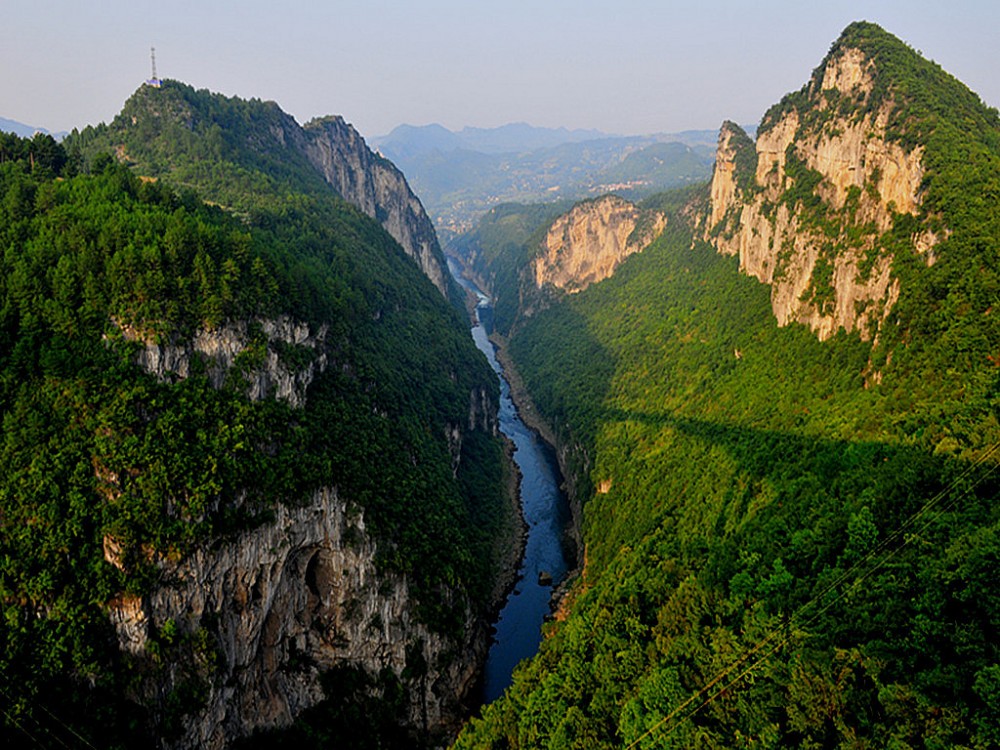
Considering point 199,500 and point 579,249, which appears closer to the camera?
point 199,500

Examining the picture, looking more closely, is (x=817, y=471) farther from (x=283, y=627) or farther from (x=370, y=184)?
(x=370, y=184)

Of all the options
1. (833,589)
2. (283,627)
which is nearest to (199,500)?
(283,627)

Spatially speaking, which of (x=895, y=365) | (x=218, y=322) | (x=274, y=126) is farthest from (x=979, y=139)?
(x=274, y=126)

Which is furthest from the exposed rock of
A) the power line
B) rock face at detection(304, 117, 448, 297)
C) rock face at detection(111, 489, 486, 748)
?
rock face at detection(304, 117, 448, 297)

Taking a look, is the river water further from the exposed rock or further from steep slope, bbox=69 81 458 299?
steep slope, bbox=69 81 458 299

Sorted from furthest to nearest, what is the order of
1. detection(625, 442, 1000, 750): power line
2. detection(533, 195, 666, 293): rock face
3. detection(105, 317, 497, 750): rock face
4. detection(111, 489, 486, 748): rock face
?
detection(533, 195, 666, 293): rock face < detection(111, 489, 486, 748): rock face < detection(105, 317, 497, 750): rock face < detection(625, 442, 1000, 750): power line

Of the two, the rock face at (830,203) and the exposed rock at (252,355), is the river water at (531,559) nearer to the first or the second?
the exposed rock at (252,355)
